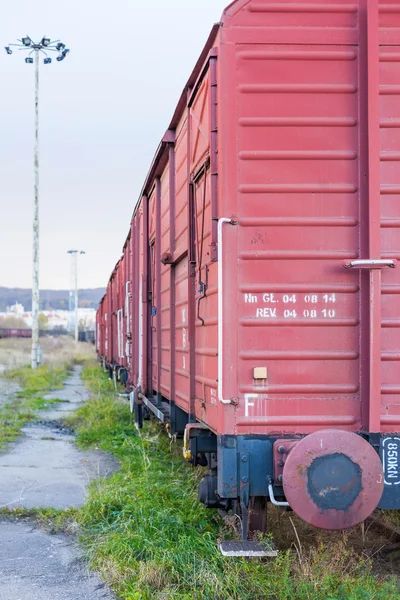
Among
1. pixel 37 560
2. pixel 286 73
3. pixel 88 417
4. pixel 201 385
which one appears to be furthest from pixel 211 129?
pixel 88 417

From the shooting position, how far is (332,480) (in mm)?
4215

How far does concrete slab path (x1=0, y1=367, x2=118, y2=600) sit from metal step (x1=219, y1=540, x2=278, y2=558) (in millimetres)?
854

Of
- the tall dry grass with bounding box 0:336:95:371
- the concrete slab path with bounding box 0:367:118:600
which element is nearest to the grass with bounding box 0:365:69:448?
the concrete slab path with bounding box 0:367:118:600

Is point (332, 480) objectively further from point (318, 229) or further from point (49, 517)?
point (49, 517)

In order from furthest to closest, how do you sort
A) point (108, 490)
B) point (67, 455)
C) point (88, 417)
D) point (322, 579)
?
1. point (88, 417)
2. point (67, 455)
3. point (108, 490)
4. point (322, 579)

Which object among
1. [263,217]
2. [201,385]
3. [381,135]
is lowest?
[201,385]

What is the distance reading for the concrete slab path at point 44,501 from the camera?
486 centimetres

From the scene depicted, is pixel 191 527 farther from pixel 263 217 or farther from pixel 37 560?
pixel 263 217

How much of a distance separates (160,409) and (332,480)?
4.20 m

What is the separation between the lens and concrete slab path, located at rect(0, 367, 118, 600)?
4.86m

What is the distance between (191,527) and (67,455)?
501 cm

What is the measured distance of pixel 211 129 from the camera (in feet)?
15.6

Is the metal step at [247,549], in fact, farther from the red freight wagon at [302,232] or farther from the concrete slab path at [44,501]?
the concrete slab path at [44,501]

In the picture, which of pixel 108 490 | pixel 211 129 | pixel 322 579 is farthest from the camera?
pixel 108 490
